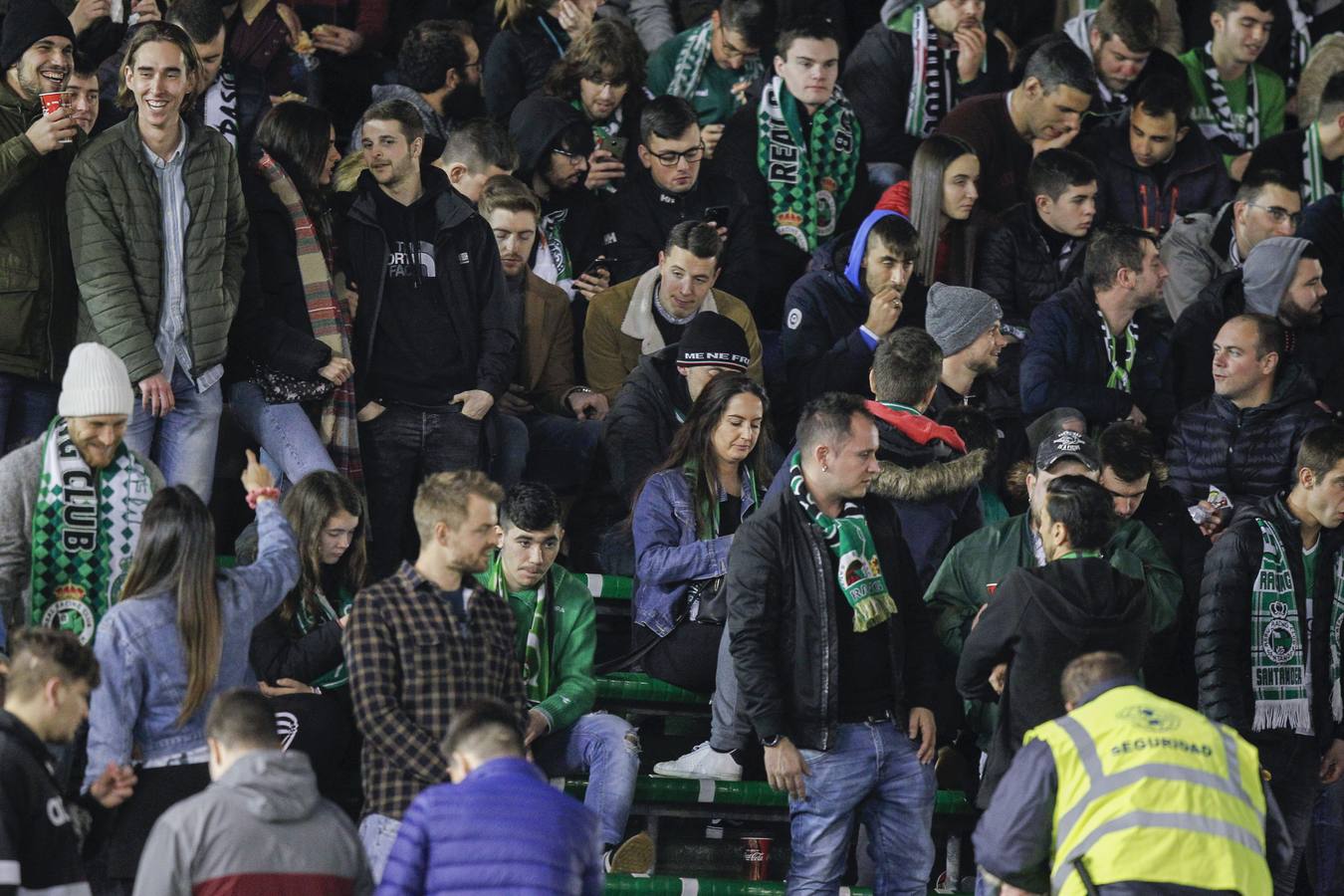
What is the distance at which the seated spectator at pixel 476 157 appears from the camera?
371 inches

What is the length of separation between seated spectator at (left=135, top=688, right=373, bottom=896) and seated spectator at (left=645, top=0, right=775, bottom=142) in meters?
6.65

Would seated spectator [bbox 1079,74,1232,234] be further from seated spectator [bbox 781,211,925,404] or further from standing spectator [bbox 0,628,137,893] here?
standing spectator [bbox 0,628,137,893]

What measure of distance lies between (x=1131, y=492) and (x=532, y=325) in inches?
110

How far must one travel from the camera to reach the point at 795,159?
35.6 ft

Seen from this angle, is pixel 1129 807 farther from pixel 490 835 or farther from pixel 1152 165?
pixel 1152 165

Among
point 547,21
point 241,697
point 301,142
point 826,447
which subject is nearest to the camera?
point 241,697

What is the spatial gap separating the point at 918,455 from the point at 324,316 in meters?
2.39

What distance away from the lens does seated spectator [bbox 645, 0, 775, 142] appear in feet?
37.8

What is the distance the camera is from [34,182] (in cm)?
780

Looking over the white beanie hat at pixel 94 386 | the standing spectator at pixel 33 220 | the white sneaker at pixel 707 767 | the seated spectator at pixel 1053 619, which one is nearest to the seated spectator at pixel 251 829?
the white beanie hat at pixel 94 386

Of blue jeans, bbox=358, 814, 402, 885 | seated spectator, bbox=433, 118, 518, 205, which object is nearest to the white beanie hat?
blue jeans, bbox=358, 814, 402, 885

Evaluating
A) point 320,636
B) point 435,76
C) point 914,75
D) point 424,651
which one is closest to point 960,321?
point 914,75

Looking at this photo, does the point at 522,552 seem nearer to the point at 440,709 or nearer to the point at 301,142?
the point at 440,709

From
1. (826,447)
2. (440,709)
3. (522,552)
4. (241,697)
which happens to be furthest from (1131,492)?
(241,697)
